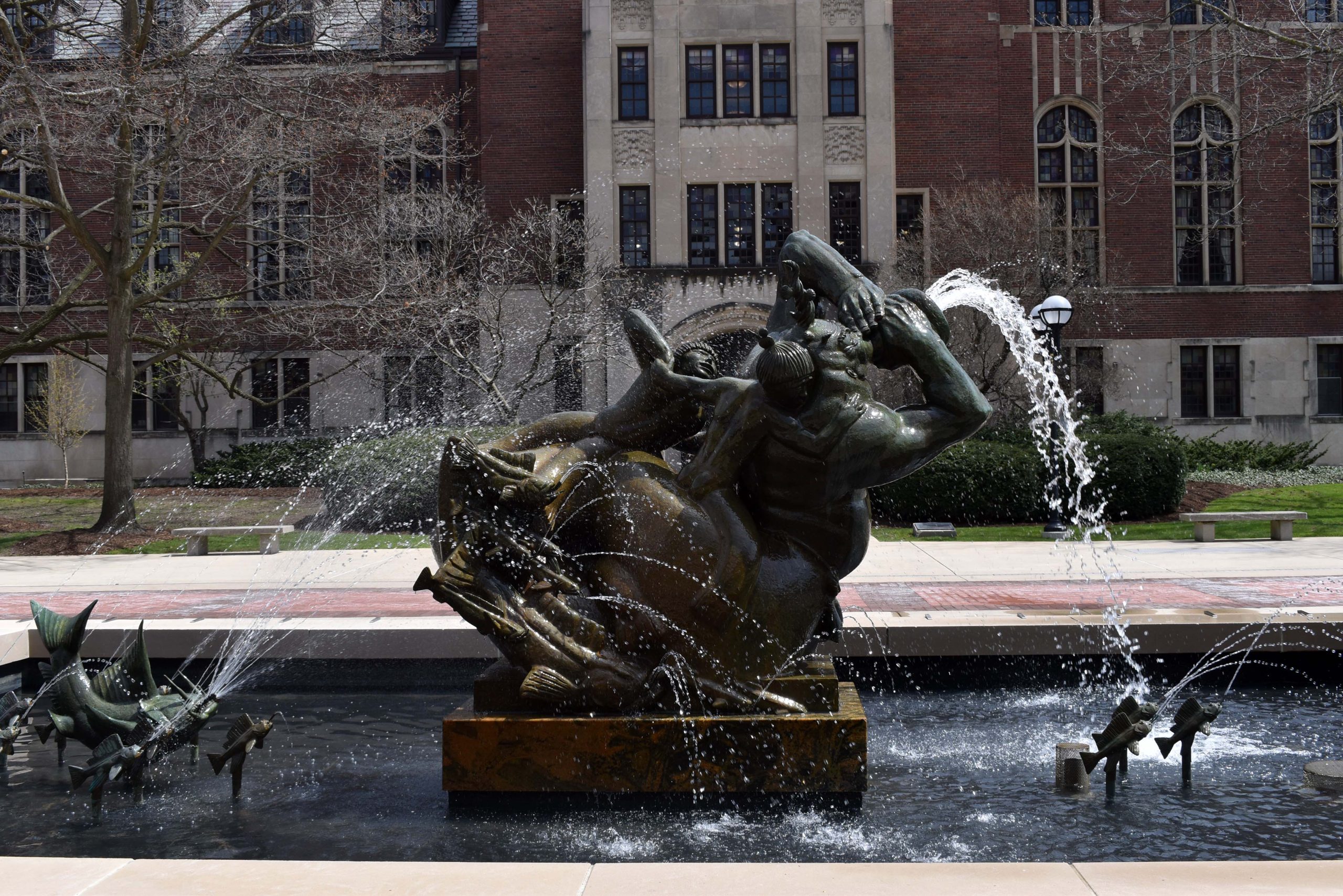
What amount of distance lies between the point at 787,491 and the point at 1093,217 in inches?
1364

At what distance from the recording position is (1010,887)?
127 inches

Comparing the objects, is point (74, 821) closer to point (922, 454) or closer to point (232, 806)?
point (232, 806)

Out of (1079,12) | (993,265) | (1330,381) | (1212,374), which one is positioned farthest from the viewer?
(1079,12)

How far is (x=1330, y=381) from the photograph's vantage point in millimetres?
36875

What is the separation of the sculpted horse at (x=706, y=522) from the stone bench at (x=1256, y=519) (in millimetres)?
13359

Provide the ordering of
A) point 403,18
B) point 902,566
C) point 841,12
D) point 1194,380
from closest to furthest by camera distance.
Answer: point 902,566
point 403,18
point 841,12
point 1194,380

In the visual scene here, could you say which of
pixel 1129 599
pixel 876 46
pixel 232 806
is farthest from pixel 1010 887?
pixel 876 46

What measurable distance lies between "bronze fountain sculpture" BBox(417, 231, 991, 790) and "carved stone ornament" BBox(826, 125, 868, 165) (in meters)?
28.9

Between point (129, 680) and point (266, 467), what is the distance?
85.7ft

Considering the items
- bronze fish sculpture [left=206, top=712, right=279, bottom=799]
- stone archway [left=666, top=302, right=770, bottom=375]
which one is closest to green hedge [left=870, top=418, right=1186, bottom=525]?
stone archway [left=666, top=302, right=770, bottom=375]

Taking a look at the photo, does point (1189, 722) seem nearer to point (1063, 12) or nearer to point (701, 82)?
point (701, 82)

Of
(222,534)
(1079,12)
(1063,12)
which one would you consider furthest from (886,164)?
(222,534)

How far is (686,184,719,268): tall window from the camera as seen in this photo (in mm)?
33500

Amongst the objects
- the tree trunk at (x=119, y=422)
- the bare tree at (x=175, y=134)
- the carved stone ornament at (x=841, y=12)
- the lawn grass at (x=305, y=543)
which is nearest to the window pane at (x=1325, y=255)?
the carved stone ornament at (x=841, y=12)
